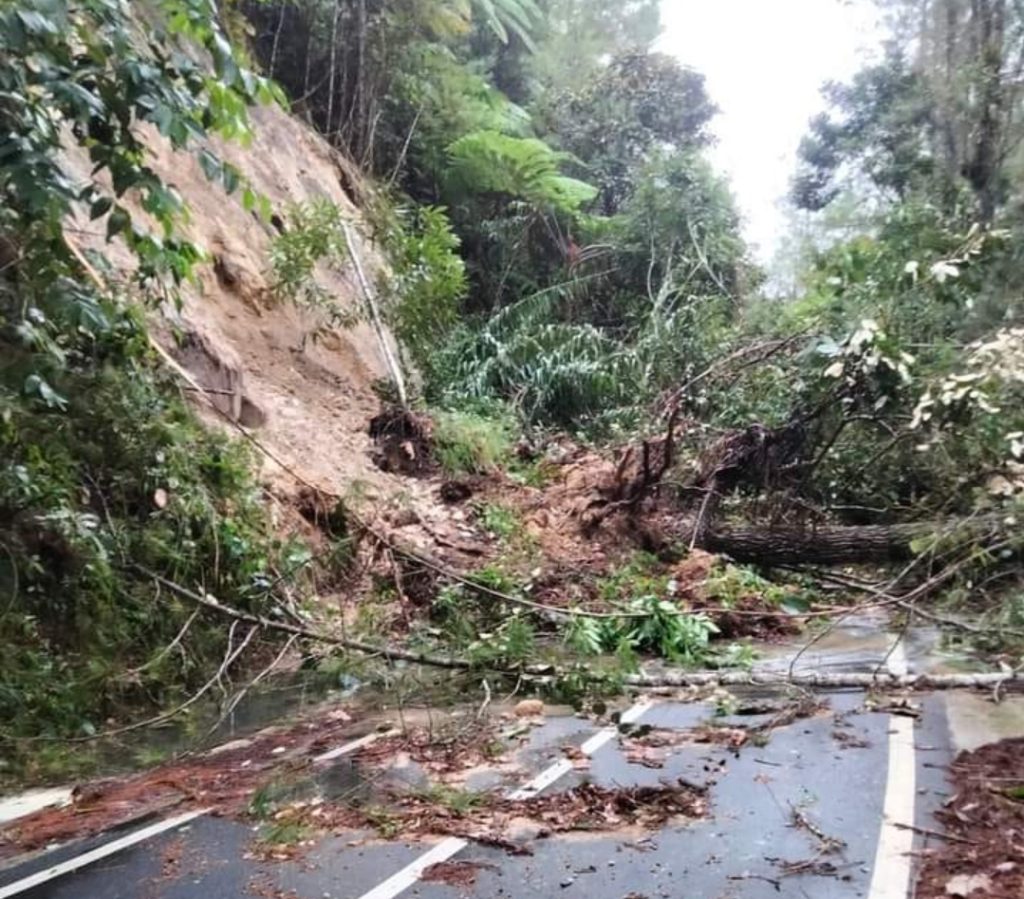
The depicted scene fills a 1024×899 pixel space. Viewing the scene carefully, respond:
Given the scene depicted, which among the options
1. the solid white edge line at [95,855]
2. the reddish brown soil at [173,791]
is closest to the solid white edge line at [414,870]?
the reddish brown soil at [173,791]

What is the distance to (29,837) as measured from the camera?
192 inches

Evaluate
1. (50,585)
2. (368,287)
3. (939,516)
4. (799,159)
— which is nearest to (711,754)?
(50,585)

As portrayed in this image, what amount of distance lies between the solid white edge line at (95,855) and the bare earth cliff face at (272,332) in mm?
5577

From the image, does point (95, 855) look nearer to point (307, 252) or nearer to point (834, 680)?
point (834, 680)

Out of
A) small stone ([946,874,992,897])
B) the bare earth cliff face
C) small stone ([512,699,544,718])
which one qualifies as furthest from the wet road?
the bare earth cliff face

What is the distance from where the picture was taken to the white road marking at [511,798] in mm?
4004

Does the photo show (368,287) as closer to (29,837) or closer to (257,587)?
(257,587)

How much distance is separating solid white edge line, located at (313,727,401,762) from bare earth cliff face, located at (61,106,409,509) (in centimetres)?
439

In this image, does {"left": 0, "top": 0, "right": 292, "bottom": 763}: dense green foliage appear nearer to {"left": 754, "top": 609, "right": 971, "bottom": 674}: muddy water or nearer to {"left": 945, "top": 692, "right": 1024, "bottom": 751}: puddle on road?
{"left": 754, "top": 609, "right": 971, "bottom": 674}: muddy water

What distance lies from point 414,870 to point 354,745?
2.15m

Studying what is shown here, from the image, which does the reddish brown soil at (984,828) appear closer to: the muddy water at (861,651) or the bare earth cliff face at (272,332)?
the muddy water at (861,651)

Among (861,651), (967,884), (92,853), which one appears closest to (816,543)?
(861,651)

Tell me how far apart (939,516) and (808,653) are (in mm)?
2344

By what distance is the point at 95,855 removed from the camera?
457 cm
